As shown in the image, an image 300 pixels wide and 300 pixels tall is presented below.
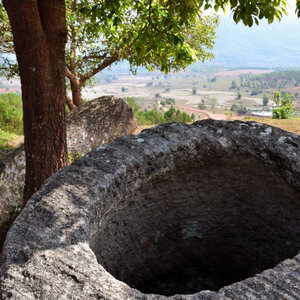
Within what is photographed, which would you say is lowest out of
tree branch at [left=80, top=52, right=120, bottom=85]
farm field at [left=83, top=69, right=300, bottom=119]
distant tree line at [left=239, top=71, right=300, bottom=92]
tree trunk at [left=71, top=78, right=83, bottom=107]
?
farm field at [left=83, top=69, right=300, bottom=119]

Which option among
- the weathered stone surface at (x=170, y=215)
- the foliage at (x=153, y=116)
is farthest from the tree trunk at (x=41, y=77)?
the foliage at (x=153, y=116)

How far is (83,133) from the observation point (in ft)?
27.0

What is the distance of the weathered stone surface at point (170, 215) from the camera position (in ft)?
6.46

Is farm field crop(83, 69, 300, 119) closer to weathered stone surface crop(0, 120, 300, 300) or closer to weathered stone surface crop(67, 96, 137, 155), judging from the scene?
weathered stone surface crop(67, 96, 137, 155)

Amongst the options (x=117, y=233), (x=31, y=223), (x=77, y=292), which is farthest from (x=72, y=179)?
(x=77, y=292)

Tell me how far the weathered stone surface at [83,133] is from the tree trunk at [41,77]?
1865 mm

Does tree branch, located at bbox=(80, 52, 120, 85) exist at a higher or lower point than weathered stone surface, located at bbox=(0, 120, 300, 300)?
higher

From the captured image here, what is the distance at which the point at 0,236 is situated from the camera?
576 centimetres

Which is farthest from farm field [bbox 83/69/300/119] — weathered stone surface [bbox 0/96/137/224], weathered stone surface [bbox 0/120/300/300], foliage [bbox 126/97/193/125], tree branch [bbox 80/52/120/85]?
weathered stone surface [bbox 0/120/300/300]

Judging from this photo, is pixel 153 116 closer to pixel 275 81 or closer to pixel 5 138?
pixel 5 138

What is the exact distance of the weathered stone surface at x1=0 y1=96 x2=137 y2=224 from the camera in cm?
622

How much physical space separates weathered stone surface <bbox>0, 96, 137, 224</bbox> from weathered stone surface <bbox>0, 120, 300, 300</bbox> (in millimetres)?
3616

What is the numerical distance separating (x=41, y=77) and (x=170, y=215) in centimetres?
233

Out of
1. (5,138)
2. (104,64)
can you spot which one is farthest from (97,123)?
(5,138)
